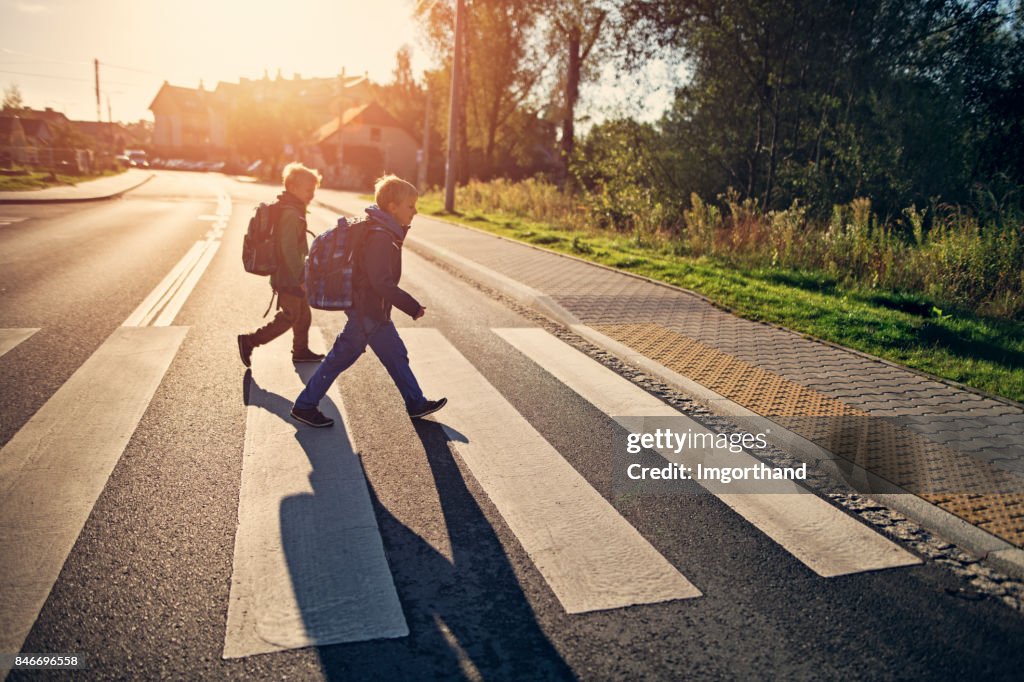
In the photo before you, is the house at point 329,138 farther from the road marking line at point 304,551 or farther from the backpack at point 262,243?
the road marking line at point 304,551

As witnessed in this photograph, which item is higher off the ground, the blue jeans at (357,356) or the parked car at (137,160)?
the parked car at (137,160)

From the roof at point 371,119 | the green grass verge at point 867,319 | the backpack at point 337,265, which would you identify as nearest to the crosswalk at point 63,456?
the backpack at point 337,265

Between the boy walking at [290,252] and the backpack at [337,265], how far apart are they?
3.71 feet

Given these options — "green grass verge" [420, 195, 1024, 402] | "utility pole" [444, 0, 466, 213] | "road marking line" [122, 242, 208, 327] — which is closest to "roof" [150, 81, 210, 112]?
"utility pole" [444, 0, 466, 213]

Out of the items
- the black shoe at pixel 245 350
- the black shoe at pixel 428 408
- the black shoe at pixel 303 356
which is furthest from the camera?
the black shoe at pixel 303 356

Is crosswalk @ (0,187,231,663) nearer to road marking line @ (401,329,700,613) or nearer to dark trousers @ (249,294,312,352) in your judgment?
dark trousers @ (249,294,312,352)

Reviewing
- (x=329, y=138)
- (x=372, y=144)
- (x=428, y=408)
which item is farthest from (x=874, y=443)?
(x=329, y=138)

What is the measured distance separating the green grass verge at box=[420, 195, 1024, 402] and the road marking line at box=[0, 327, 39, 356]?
306 inches

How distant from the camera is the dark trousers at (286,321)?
5.71 metres

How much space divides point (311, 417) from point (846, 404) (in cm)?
403

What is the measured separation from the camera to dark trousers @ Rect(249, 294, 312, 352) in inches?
225

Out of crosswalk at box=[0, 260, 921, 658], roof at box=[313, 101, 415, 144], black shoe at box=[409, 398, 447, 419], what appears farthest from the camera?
roof at box=[313, 101, 415, 144]

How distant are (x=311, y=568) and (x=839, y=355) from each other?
5.68m

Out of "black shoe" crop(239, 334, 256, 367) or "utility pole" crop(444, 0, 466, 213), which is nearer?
"black shoe" crop(239, 334, 256, 367)
